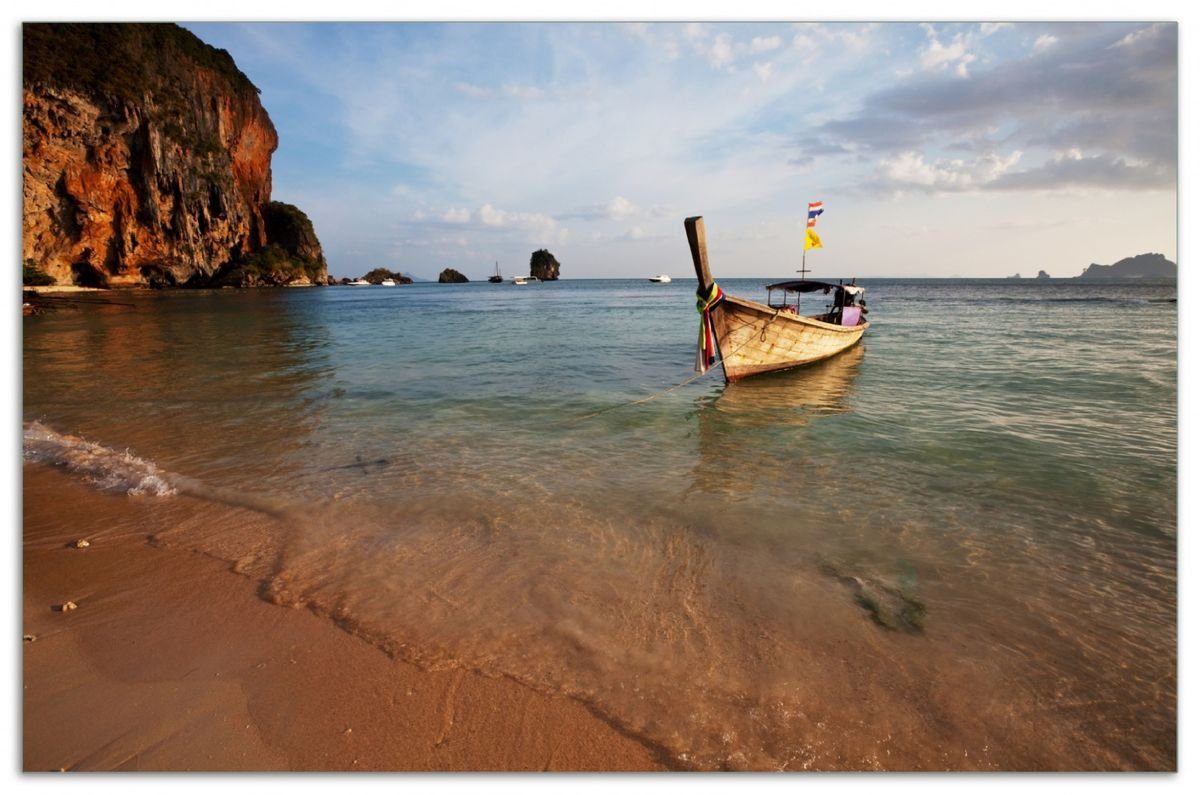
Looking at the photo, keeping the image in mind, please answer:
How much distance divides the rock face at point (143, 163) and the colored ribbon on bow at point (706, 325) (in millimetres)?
40080

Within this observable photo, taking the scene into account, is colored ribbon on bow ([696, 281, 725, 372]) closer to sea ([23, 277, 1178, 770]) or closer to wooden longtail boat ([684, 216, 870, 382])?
wooden longtail boat ([684, 216, 870, 382])

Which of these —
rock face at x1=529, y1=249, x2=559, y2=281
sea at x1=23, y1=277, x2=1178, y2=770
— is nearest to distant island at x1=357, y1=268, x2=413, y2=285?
rock face at x1=529, y1=249, x2=559, y2=281

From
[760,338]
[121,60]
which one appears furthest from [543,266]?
[760,338]

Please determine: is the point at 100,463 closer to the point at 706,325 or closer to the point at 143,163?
the point at 706,325

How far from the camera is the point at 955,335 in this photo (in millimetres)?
22906

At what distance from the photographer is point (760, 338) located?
41.6 ft

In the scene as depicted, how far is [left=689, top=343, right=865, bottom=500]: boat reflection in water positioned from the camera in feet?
21.8

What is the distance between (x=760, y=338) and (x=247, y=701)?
38.9 feet

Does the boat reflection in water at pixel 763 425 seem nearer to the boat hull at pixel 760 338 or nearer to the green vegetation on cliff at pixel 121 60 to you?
the boat hull at pixel 760 338

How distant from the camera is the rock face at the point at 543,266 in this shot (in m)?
167

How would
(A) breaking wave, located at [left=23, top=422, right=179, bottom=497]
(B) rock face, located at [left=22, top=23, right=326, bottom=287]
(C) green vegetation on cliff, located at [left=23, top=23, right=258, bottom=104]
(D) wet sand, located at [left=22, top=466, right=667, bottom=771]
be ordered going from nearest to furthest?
(D) wet sand, located at [left=22, top=466, right=667, bottom=771], (A) breaking wave, located at [left=23, top=422, right=179, bottom=497], (C) green vegetation on cliff, located at [left=23, top=23, right=258, bottom=104], (B) rock face, located at [left=22, top=23, right=326, bottom=287]

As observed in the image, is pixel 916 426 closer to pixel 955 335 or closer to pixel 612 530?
pixel 612 530

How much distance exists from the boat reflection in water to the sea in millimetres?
76

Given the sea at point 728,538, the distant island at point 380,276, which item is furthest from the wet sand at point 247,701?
the distant island at point 380,276
